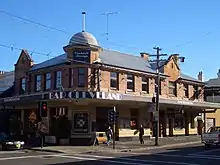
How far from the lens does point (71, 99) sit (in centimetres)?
3080

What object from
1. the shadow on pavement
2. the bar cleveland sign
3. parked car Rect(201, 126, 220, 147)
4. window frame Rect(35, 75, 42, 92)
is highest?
window frame Rect(35, 75, 42, 92)

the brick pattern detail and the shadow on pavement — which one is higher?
the brick pattern detail

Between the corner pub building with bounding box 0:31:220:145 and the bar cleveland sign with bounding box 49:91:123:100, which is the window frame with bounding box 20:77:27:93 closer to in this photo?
the corner pub building with bounding box 0:31:220:145

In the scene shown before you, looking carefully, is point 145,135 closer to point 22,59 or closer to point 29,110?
point 29,110

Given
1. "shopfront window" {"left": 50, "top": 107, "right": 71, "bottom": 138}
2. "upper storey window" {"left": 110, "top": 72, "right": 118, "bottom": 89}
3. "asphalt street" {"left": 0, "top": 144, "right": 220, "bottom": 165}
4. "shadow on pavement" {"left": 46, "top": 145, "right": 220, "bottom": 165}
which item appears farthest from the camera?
"upper storey window" {"left": 110, "top": 72, "right": 118, "bottom": 89}

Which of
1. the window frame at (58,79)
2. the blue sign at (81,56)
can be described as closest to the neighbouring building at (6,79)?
the window frame at (58,79)

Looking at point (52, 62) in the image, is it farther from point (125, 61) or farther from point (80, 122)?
point (125, 61)

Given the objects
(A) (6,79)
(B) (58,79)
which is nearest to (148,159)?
(B) (58,79)

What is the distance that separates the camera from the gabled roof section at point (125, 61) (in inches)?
1412

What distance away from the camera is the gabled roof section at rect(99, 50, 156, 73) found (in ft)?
118

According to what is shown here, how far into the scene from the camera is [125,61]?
38.5 metres

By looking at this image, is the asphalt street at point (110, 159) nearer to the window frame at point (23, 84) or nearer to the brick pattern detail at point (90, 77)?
the brick pattern detail at point (90, 77)

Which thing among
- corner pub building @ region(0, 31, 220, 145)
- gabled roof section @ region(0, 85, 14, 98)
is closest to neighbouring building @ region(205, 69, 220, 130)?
corner pub building @ region(0, 31, 220, 145)

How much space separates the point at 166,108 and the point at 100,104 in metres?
11.0
